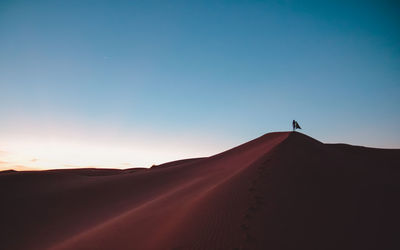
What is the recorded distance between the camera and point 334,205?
598cm

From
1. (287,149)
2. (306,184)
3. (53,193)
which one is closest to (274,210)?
(306,184)

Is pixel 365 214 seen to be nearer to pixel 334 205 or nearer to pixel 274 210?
pixel 334 205

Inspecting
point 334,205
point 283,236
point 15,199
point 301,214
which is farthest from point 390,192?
point 15,199

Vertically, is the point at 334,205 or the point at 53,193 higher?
the point at 334,205

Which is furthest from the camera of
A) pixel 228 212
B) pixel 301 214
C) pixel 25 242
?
pixel 25 242

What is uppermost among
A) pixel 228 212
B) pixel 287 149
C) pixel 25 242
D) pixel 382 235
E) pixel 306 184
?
pixel 287 149

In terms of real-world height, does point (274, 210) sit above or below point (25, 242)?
above

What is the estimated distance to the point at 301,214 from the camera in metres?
5.41

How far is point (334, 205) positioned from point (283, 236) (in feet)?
7.89

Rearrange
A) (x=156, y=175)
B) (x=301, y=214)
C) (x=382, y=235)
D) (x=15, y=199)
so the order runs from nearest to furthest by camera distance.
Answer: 1. (x=382, y=235)
2. (x=301, y=214)
3. (x=15, y=199)
4. (x=156, y=175)

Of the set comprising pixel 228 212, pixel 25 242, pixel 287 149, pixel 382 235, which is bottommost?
pixel 25 242

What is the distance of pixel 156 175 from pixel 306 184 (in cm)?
1233

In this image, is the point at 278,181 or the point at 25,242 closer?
the point at 278,181

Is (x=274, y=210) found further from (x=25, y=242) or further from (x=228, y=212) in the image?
(x=25, y=242)
